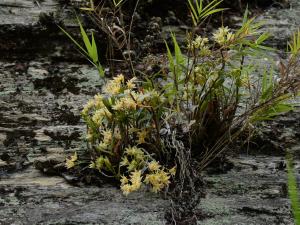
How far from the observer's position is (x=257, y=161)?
2463 millimetres

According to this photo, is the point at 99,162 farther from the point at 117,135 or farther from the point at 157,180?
the point at 157,180

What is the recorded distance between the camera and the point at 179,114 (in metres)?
2.18

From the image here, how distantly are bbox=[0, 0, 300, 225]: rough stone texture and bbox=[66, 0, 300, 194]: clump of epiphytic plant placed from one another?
13 centimetres

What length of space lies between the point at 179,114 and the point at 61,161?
0.67 meters

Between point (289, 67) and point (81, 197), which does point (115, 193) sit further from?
point (289, 67)

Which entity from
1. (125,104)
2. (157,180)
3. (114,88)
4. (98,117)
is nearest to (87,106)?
(98,117)

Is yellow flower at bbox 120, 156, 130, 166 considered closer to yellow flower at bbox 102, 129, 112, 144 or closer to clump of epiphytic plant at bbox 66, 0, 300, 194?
clump of epiphytic plant at bbox 66, 0, 300, 194

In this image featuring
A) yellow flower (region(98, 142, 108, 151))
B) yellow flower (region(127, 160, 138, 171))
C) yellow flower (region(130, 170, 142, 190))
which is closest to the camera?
yellow flower (region(130, 170, 142, 190))

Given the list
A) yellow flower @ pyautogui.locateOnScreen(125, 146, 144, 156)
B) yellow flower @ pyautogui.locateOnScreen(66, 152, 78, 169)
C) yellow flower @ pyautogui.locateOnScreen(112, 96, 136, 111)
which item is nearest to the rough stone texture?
yellow flower @ pyautogui.locateOnScreen(66, 152, 78, 169)

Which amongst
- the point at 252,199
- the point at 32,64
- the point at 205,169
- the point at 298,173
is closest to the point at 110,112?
the point at 205,169

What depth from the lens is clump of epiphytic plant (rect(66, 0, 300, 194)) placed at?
2031 millimetres

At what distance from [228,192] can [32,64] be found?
5.74ft

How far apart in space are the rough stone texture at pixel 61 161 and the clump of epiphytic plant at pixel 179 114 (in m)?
0.13

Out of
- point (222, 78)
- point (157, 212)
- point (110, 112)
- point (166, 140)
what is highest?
point (222, 78)
